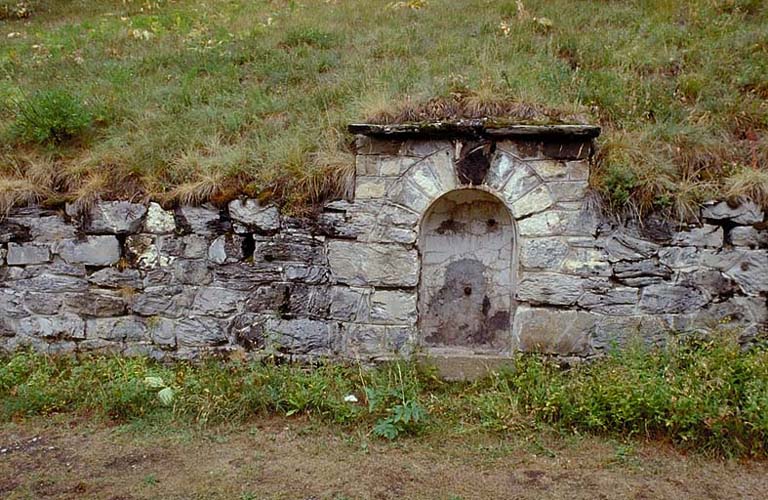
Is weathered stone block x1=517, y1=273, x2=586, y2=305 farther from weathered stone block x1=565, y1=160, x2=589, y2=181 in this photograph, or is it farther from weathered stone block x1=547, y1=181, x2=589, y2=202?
weathered stone block x1=565, y1=160, x2=589, y2=181

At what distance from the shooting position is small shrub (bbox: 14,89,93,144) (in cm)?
546

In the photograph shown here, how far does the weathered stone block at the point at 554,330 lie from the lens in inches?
181

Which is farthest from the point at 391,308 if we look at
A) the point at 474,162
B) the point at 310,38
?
the point at 310,38

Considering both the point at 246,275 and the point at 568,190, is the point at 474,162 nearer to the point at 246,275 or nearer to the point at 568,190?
the point at 568,190

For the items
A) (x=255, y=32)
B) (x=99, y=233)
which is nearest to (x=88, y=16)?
(x=255, y=32)

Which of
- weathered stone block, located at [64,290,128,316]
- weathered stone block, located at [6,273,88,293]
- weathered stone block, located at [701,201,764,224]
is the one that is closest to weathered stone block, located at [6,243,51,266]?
weathered stone block, located at [6,273,88,293]

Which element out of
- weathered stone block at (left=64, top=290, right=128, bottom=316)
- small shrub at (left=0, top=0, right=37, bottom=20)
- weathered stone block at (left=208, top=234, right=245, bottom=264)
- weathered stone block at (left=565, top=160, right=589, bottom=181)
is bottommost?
weathered stone block at (left=64, top=290, right=128, bottom=316)

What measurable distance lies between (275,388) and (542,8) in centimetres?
641

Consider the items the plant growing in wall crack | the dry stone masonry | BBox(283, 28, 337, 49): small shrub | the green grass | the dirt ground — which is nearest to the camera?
the dirt ground

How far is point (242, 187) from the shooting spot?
15.8 feet

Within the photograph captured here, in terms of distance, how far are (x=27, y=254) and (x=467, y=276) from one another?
3.61 m

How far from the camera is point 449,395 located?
449cm

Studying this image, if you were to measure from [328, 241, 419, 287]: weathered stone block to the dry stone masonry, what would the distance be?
0.01m

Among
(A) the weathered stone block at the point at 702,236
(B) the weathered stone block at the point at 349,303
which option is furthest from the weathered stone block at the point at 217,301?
(A) the weathered stone block at the point at 702,236
